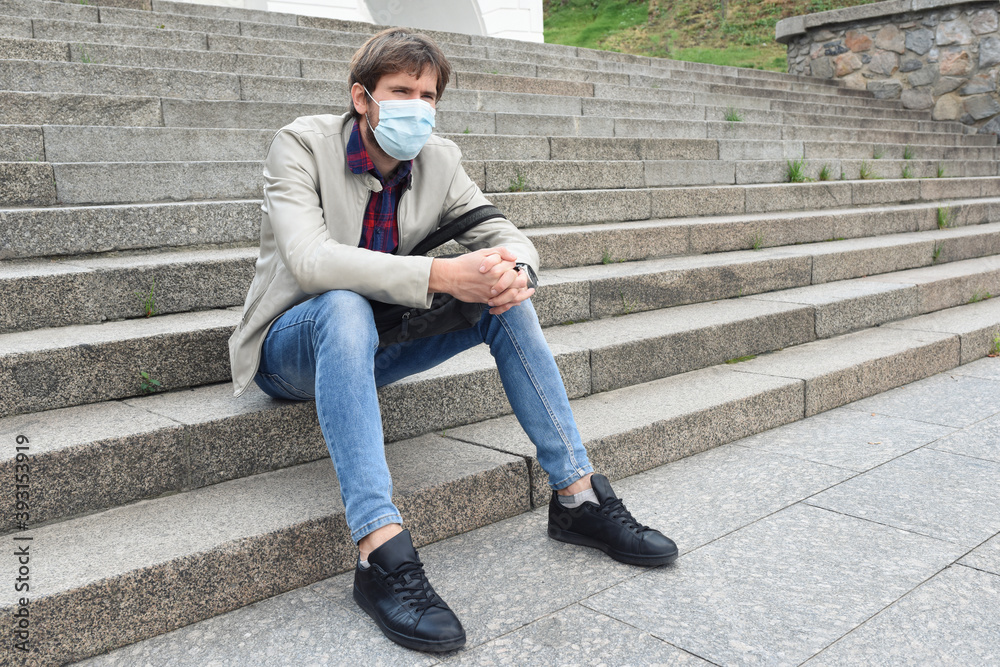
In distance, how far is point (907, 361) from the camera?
4.34m

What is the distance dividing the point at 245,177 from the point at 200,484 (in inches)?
78.2

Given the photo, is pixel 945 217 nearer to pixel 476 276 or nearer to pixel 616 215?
pixel 616 215

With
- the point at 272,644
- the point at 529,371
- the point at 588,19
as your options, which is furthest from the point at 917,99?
the point at 588,19

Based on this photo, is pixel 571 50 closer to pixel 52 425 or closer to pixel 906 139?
pixel 906 139

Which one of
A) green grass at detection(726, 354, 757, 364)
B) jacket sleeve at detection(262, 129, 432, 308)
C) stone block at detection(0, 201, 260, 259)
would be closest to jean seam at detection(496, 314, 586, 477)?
jacket sleeve at detection(262, 129, 432, 308)

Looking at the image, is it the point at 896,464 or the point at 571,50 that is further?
Answer: the point at 571,50

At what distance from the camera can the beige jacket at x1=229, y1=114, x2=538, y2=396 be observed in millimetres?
2217

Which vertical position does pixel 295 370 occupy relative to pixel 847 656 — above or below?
above

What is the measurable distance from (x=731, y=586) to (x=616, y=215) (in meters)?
3.31

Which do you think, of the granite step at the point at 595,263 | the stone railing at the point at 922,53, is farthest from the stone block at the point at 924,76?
the granite step at the point at 595,263

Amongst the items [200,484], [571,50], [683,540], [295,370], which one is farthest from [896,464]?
[571,50]

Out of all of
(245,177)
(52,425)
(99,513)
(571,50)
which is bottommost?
(99,513)

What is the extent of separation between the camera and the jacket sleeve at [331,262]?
2.21m

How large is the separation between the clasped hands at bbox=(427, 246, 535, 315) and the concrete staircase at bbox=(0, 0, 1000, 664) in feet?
2.10
